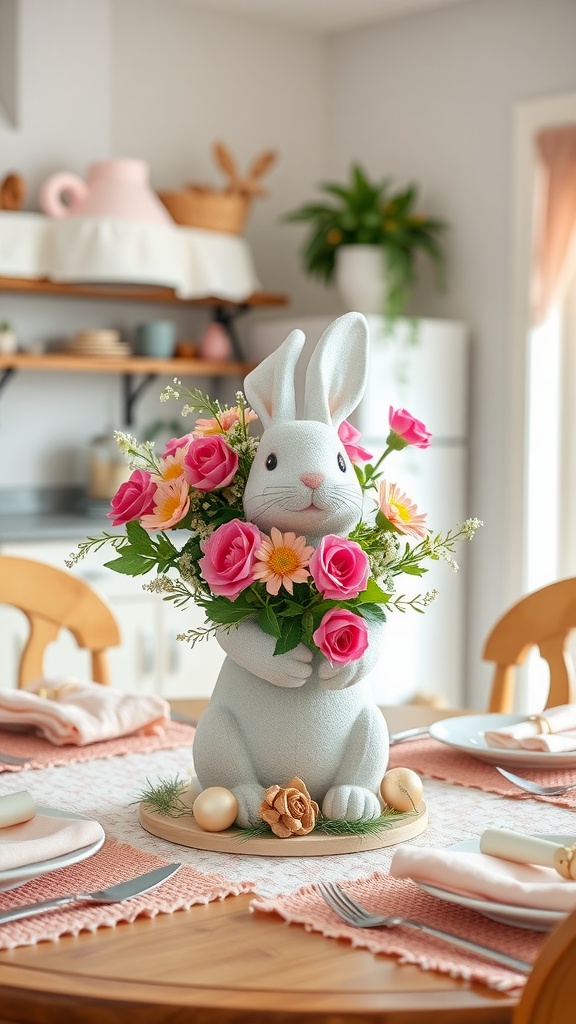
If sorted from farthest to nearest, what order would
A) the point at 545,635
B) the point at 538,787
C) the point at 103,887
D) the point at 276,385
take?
the point at 545,635 < the point at 538,787 < the point at 276,385 < the point at 103,887

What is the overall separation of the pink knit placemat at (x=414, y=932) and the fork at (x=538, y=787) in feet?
1.17

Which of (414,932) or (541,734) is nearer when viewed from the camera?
(414,932)

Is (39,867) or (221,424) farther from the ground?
(221,424)

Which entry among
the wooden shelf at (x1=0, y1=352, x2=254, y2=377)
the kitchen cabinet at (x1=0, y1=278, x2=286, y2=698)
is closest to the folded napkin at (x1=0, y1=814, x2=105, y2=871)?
the kitchen cabinet at (x1=0, y1=278, x2=286, y2=698)

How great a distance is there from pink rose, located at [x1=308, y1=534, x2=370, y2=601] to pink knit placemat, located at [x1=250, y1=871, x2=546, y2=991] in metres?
0.27

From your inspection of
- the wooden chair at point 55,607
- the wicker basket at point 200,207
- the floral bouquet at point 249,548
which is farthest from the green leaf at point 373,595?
the wicker basket at point 200,207

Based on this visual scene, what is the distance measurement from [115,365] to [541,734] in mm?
2587

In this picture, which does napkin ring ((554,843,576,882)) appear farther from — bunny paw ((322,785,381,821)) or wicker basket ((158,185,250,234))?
wicker basket ((158,185,250,234))

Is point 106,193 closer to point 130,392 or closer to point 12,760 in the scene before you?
point 130,392

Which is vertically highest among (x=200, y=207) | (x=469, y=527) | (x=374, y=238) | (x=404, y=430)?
(x=200, y=207)

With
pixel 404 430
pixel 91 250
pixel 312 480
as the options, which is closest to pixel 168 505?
pixel 312 480

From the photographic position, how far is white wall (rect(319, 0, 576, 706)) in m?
4.07

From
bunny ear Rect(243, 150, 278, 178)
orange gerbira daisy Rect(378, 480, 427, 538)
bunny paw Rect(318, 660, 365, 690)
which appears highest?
bunny ear Rect(243, 150, 278, 178)

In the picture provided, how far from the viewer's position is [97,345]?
401 centimetres
